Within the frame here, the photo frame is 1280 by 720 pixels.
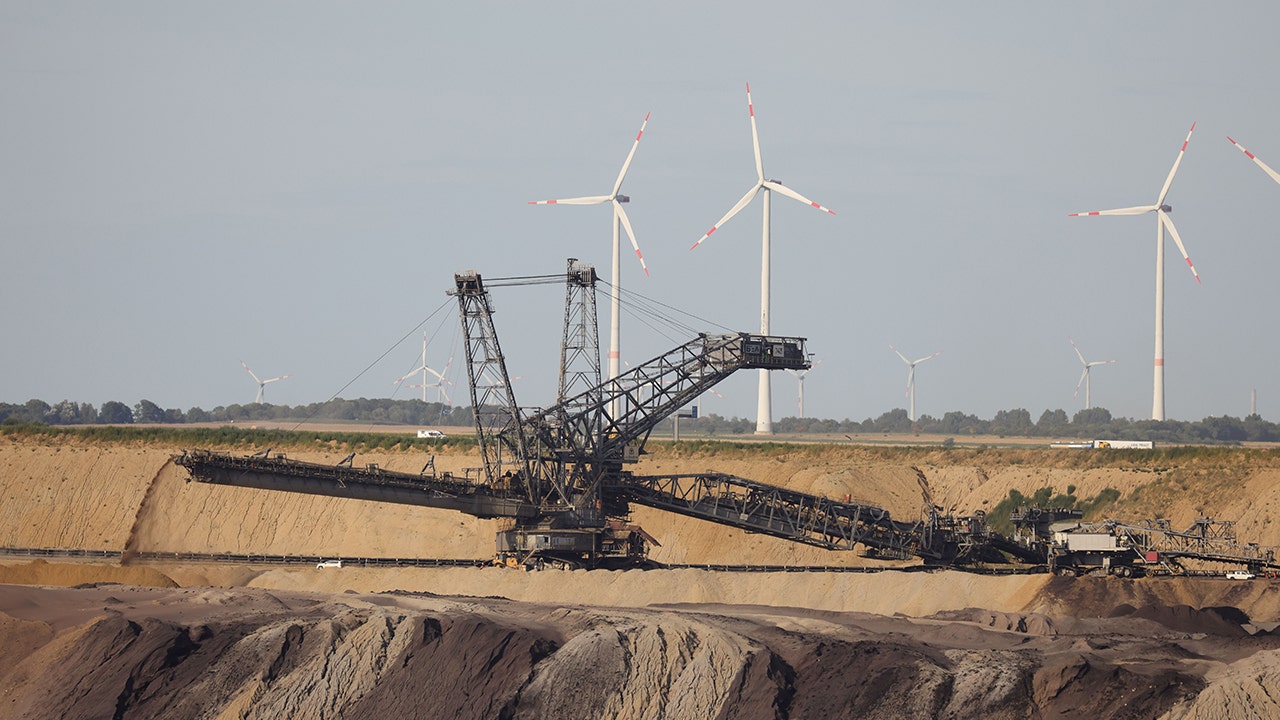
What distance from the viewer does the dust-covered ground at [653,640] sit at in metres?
50.3

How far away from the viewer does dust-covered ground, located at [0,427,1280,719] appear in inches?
1982

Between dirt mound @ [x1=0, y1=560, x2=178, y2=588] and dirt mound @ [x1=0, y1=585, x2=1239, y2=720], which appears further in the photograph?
dirt mound @ [x1=0, y1=560, x2=178, y2=588]

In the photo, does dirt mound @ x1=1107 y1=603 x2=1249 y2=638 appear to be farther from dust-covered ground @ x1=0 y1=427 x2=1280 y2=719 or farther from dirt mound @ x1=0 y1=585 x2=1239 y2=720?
dirt mound @ x1=0 y1=585 x2=1239 y2=720

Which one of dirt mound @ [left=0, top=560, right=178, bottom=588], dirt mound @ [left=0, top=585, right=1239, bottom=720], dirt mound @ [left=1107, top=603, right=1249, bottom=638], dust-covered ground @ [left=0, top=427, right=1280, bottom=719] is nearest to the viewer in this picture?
dirt mound @ [left=0, top=585, right=1239, bottom=720]

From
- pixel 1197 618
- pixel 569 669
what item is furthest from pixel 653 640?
pixel 1197 618

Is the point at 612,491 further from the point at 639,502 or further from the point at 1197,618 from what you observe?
the point at 1197,618

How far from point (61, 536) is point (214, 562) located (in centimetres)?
2345

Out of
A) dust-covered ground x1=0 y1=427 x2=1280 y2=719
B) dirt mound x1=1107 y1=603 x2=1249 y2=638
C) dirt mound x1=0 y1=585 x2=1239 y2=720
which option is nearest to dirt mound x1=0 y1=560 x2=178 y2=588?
dust-covered ground x1=0 y1=427 x2=1280 y2=719

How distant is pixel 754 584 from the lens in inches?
2987

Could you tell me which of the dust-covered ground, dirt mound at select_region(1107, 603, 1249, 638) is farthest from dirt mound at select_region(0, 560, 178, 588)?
dirt mound at select_region(1107, 603, 1249, 638)

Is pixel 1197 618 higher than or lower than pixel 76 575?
higher

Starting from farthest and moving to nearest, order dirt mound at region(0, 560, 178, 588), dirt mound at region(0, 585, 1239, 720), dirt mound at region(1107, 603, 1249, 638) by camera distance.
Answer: dirt mound at region(0, 560, 178, 588), dirt mound at region(1107, 603, 1249, 638), dirt mound at region(0, 585, 1239, 720)

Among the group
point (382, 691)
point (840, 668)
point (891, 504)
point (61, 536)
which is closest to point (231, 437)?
point (61, 536)

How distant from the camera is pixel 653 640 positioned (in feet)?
178
